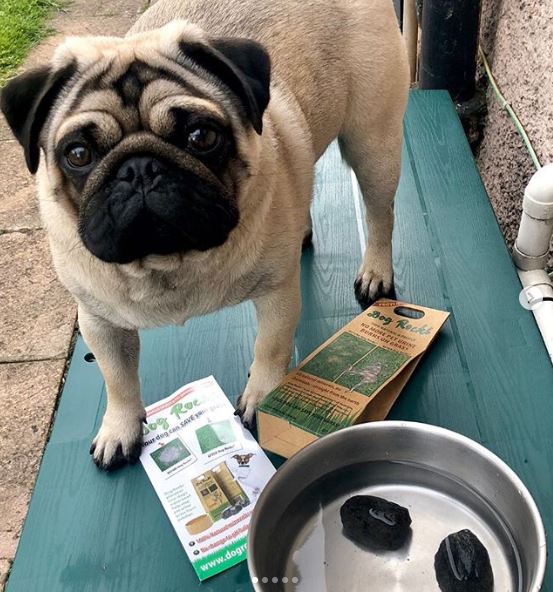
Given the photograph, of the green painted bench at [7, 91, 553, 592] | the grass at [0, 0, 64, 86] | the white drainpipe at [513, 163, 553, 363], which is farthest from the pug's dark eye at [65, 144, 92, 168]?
the grass at [0, 0, 64, 86]

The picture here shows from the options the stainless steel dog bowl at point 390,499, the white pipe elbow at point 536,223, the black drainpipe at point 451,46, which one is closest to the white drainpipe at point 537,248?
the white pipe elbow at point 536,223

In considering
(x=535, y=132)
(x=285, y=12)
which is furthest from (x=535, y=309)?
(x=285, y=12)

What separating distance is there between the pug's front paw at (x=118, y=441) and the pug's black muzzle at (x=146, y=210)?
62 cm

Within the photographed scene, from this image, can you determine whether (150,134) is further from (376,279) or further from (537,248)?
(537,248)

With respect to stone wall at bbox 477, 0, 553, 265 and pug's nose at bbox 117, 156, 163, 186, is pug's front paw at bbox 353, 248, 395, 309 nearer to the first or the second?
stone wall at bbox 477, 0, 553, 265

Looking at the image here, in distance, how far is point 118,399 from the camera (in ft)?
6.01

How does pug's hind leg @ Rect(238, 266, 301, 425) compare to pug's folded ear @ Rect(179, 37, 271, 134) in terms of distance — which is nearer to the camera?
pug's folded ear @ Rect(179, 37, 271, 134)

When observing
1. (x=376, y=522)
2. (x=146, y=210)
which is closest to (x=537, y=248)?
(x=376, y=522)

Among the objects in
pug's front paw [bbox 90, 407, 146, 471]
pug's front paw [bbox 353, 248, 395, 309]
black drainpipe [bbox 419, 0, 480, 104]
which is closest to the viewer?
pug's front paw [bbox 90, 407, 146, 471]

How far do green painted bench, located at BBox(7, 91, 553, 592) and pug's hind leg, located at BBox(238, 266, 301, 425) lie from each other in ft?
0.44

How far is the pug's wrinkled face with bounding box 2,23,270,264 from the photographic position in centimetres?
132

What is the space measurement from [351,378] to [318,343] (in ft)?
0.92

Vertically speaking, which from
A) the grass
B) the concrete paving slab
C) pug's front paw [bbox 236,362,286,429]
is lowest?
the concrete paving slab

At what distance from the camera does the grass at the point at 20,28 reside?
4.49m
